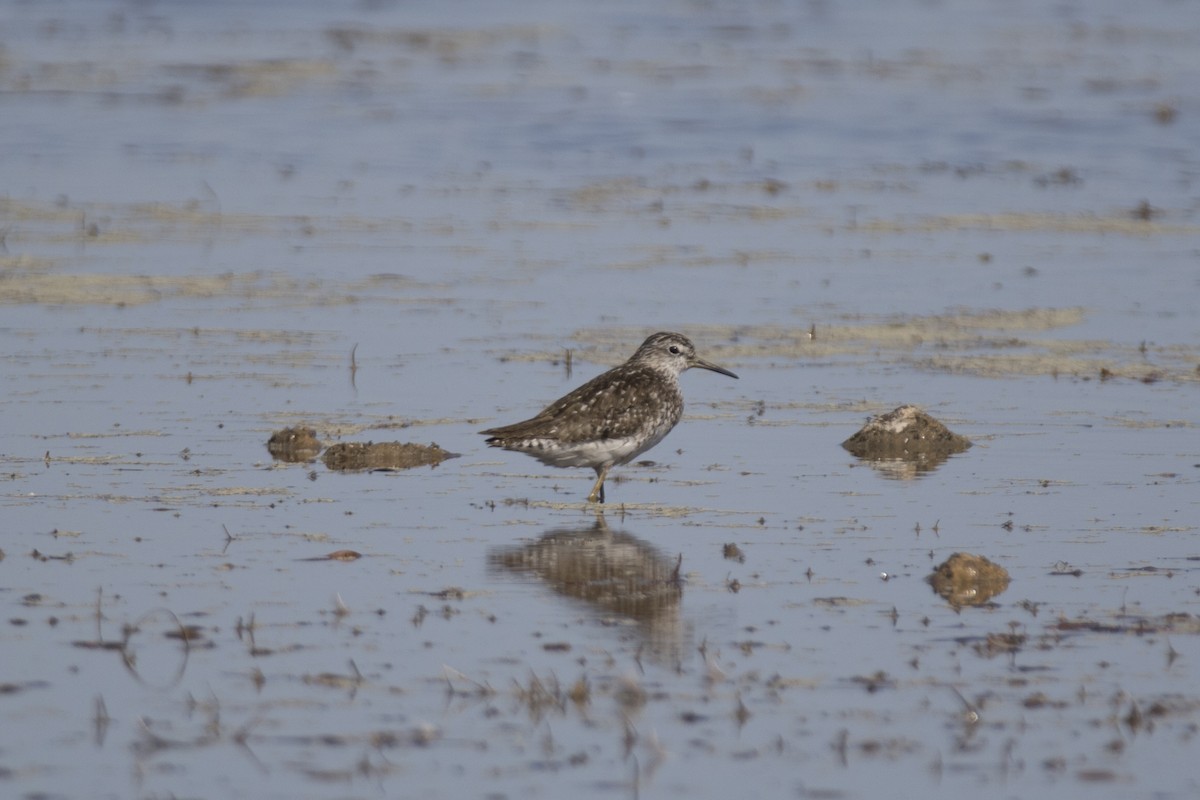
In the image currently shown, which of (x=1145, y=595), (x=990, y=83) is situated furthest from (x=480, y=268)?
(x=990, y=83)

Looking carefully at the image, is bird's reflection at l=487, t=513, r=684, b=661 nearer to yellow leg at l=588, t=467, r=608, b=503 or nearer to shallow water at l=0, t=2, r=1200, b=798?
shallow water at l=0, t=2, r=1200, b=798

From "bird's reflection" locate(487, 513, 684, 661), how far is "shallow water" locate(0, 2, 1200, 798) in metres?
0.04

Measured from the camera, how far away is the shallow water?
23.7ft

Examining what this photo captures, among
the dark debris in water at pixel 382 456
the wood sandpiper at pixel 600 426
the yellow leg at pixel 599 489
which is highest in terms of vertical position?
the wood sandpiper at pixel 600 426

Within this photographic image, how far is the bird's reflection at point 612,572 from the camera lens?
28.3ft

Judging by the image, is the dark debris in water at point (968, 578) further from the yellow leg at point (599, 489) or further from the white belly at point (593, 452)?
the white belly at point (593, 452)

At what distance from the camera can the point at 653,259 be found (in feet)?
61.8

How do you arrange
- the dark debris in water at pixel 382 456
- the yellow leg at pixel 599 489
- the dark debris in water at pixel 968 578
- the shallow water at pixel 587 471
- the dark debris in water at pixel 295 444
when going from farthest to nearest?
the dark debris in water at pixel 295 444 → the dark debris in water at pixel 382 456 → the yellow leg at pixel 599 489 → the dark debris in water at pixel 968 578 → the shallow water at pixel 587 471

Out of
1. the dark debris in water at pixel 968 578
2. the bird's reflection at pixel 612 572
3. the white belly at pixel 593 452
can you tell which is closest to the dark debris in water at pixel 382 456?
the white belly at pixel 593 452

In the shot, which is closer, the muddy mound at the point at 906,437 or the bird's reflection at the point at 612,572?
the bird's reflection at the point at 612,572

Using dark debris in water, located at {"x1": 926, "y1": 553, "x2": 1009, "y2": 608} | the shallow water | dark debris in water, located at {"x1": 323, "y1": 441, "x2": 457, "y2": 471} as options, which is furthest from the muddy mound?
dark debris in water, located at {"x1": 926, "y1": 553, "x2": 1009, "y2": 608}

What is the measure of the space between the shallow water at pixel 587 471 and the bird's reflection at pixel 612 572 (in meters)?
0.04

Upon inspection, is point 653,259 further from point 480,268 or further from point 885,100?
point 885,100

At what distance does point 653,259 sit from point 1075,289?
395 cm
